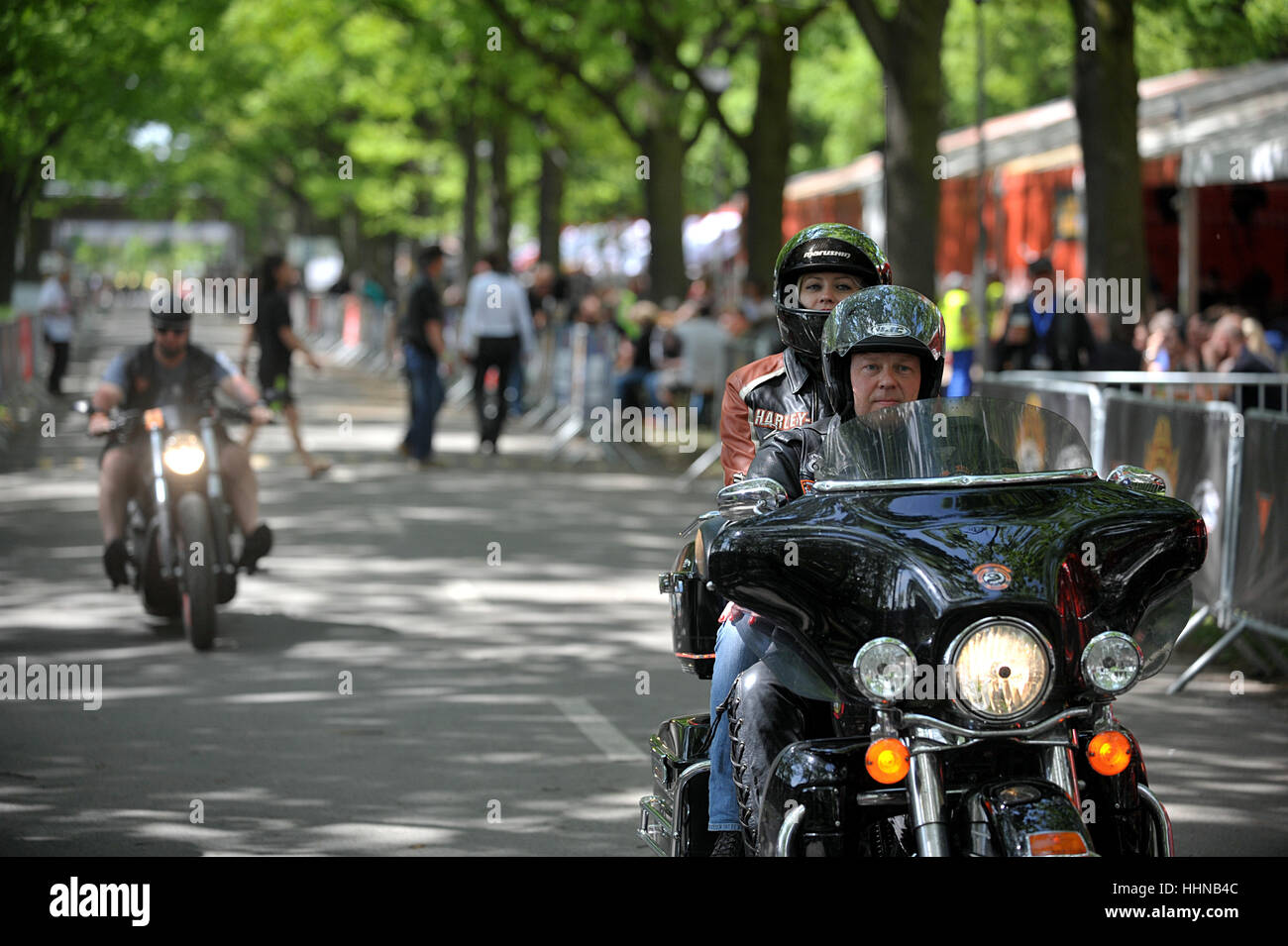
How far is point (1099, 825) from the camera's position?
4062 millimetres

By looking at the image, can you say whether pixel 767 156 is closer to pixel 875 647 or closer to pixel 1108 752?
pixel 1108 752

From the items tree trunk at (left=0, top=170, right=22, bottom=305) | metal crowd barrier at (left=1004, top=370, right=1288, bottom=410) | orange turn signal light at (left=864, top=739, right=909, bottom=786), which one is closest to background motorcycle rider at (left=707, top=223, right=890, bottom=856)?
orange turn signal light at (left=864, top=739, right=909, bottom=786)

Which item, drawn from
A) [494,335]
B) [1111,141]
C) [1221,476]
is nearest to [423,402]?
[494,335]

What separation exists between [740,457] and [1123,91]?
40.5ft

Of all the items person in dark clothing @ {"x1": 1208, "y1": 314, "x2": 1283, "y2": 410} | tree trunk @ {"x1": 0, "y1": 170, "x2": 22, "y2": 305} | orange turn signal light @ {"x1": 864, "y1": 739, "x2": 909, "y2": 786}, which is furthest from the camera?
tree trunk @ {"x1": 0, "y1": 170, "x2": 22, "y2": 305}

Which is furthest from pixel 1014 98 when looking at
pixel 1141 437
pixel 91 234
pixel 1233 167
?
pixel 91 234

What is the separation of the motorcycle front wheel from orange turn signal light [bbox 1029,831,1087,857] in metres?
6.90

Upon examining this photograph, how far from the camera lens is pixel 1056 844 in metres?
3.59

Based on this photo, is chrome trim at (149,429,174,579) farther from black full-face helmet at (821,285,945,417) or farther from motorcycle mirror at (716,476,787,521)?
motorcycle mirror at (716,476,787,521)

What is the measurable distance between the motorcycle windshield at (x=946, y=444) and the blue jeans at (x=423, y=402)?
51.2 ft

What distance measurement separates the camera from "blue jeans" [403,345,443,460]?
64.3 feet

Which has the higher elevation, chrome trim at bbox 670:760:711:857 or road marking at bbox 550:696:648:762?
chrome trim at bbox 670:760:711:857
